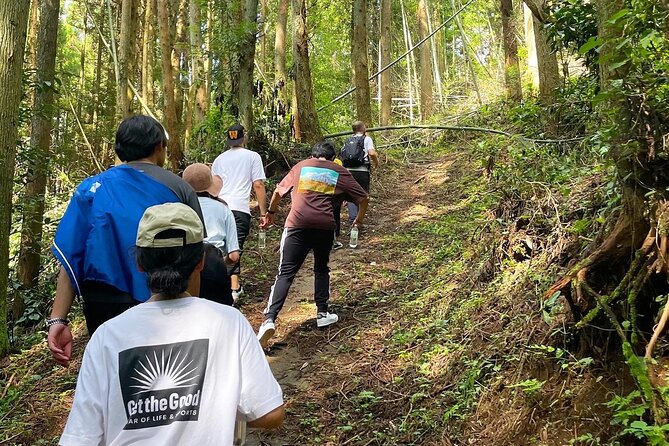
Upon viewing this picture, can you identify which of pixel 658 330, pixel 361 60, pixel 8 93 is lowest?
pixel 658 330

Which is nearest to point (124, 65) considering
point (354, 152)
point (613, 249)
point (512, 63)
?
point (354, 152)

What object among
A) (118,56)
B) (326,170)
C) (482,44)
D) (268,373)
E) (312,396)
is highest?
(482,44)

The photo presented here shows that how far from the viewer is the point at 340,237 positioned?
10.1 meters

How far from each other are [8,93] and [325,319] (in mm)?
3672

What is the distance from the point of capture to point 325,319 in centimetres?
604

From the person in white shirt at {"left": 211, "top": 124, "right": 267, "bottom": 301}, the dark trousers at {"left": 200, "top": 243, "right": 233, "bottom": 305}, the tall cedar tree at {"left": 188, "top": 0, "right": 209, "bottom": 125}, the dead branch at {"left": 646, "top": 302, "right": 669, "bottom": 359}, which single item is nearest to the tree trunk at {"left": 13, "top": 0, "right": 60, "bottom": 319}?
the person in white shirt at {"left": 211, "top": 124, "right": 267, "bottom": 301}

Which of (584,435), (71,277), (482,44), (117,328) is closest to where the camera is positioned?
(117,328)

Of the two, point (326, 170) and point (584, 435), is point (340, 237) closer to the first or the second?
point (326, 170)

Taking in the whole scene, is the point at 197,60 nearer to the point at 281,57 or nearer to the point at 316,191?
the point at 281,57

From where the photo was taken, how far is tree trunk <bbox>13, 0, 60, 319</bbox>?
25.2ft

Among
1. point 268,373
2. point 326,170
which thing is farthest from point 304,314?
point 268,373

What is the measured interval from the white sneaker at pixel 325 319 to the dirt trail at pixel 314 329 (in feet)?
0.21

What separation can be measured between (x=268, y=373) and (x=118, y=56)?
999cm

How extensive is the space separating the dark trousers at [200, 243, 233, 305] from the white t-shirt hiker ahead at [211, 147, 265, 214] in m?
2.58
